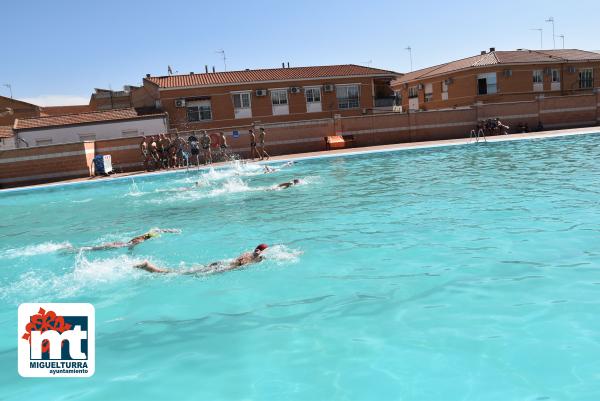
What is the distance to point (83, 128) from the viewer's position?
32.3 meters

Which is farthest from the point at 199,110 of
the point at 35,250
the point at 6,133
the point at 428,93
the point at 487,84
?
the point at 35,250

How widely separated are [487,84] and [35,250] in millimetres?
33865

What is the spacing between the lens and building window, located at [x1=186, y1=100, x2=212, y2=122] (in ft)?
117

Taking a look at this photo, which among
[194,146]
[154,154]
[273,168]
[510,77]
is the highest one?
[510,77]

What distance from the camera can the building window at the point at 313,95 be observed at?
37.4 meters

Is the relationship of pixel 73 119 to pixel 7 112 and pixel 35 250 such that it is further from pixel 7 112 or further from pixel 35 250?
pixel 35 250

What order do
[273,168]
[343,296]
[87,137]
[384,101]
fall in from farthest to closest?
[384,101] → [87,137] → [273,168] → [343,296]

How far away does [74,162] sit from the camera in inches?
1000

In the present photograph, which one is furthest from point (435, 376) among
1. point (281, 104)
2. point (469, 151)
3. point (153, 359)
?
point (281, 104)

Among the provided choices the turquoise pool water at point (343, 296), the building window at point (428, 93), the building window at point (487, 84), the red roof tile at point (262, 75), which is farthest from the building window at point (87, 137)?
the building window at point (487, 84)

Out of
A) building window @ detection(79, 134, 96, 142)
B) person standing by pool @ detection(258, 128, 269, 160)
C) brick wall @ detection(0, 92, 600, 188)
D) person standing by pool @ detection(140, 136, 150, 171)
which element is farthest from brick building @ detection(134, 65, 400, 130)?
person standing by pool @ detection(140, 136, 150, 171)

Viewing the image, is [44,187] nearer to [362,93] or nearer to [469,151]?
[469,151]

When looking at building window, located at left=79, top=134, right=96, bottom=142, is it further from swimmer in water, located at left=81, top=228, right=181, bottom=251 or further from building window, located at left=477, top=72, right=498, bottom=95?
building window, located at left=477, top=72, right=498, bottom=95

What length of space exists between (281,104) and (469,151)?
1731cm
